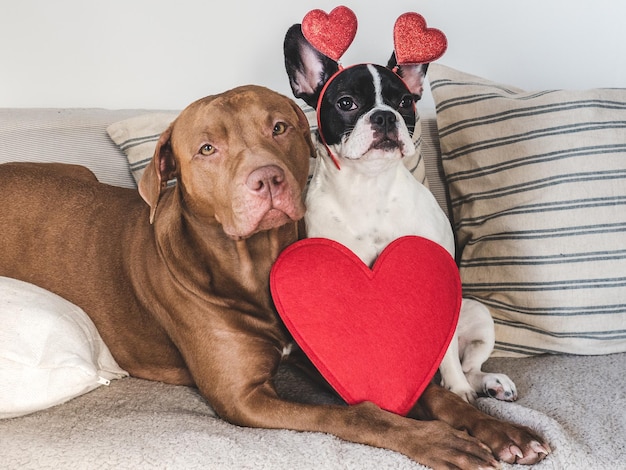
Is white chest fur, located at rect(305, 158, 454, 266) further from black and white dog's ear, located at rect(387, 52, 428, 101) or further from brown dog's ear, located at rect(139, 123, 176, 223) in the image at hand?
brown dog's ear, located at rect(139, 123, 176, 223)

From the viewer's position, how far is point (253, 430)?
163 centimetres

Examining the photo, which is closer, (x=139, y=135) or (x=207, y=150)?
(x=207, y=150)

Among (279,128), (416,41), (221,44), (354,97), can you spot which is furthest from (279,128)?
(221,44)

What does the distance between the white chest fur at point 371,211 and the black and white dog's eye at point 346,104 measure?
5.9 inches

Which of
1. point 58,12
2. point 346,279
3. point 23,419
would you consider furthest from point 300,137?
point 58,12

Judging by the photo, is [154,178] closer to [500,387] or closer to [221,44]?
[500,387]

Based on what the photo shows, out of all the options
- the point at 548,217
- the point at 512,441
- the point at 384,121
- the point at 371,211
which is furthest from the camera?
the point at 548,217

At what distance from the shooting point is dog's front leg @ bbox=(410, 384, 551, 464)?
1468mm

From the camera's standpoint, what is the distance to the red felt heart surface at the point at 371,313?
65.7 inches

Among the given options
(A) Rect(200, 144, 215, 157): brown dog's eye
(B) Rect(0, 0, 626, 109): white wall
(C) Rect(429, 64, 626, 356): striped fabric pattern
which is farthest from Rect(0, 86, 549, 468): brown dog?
(B) Rect(0, 0, 626, 109): white wall

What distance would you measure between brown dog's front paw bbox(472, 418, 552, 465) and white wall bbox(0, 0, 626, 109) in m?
1.72

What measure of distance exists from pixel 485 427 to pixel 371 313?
1.21 ft

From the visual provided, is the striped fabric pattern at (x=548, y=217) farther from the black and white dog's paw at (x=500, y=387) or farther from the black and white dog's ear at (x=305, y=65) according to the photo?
the black and white dog's ear at (x=305, y=65)

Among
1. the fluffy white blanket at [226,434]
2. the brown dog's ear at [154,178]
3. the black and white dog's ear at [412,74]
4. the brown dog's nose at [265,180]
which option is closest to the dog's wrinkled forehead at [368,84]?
the black and white dog's ear at [412,74]
